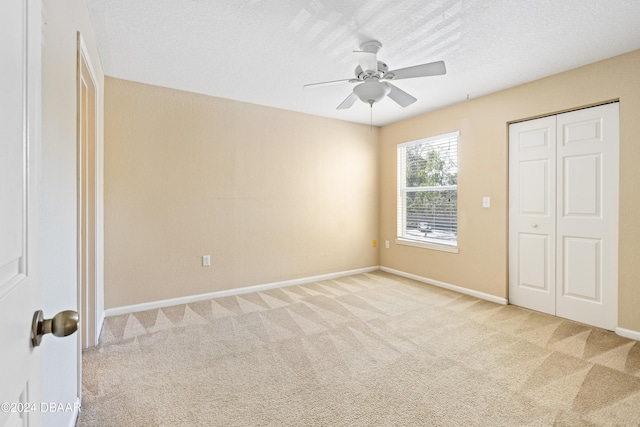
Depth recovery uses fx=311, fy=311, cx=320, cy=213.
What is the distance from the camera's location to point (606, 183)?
2881 millimetres

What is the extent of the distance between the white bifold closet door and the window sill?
0.73 meters

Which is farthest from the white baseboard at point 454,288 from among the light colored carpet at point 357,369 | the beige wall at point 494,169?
the light colored carpet at point 357,369

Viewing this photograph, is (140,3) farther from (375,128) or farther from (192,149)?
(375,128)

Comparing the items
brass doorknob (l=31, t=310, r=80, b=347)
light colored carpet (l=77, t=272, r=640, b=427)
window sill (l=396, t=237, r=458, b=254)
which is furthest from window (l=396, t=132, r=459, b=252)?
brass doorknob (l=31, t=310, r=80, b=347)

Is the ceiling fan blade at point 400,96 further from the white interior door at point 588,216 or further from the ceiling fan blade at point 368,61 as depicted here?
the white interior door at point 588,216

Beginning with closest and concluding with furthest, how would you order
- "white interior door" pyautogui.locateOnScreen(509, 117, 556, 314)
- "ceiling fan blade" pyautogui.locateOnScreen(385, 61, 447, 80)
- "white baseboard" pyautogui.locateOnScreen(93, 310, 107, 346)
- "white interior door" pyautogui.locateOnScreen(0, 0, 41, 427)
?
"white interior door" pyautogui.locateOnScreen(0, 0, 41, 427), "ceiling fan blade" pyautogui.locateOnScreen(385, 61, 447, 80), "white baseboard" pyautogui.locateOnScreen(93, 310, 107, 346), "white interior door" pyautogui.locateOnScreen(509, 117, 556, 314)

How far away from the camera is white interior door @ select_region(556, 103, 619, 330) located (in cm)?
286

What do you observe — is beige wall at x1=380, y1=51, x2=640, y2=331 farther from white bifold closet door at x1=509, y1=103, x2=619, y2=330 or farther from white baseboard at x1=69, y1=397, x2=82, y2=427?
white baseboard at x1=69, y1=397, x2=82, y2=427

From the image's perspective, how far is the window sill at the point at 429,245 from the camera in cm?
421

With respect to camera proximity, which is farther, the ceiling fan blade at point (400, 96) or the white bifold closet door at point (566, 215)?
the white bifold closet door at point (566, 215)

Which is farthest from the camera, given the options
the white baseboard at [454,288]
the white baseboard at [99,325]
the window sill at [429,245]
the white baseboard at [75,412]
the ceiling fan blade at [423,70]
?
the window sill at [429,245]

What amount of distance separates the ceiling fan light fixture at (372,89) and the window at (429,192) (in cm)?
198

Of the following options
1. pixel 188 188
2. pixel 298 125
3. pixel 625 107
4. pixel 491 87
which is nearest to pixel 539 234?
pixel 625 107

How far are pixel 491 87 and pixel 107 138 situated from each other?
419 centimetres
